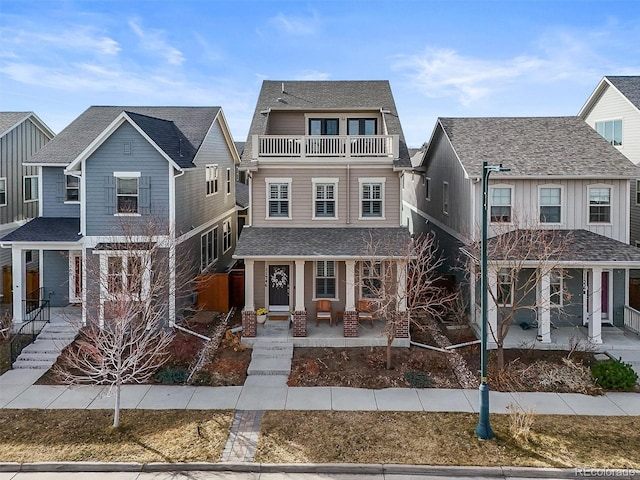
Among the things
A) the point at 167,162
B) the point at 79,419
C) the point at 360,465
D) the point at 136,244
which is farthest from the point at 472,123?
the point at 79,419

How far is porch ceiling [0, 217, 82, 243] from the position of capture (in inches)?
793

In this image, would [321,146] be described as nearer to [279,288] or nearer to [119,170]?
[279,288]

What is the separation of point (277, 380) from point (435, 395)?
15.6ft

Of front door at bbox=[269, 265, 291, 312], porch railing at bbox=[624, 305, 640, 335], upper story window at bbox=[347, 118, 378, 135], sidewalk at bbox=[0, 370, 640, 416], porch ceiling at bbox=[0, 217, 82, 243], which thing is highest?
upper story window at bbox=[347, 118, 378, 135]

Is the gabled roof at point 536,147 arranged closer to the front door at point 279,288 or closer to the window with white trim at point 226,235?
the front door at point 279,288

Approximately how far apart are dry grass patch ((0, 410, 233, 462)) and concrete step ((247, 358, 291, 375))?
2917 mm

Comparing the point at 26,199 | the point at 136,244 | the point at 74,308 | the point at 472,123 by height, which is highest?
the point at 472,123

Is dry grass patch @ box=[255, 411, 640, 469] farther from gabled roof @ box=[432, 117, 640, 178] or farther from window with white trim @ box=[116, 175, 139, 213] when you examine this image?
window with white trim @ box=[116, 175, 139, 213]

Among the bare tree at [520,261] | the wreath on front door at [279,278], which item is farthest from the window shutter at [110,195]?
the bare tree at [520,261]

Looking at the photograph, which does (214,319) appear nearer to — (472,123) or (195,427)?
(195,427)

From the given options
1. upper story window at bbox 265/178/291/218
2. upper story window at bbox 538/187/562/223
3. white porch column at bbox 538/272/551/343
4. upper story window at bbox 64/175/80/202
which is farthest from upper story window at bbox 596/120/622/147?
upper story window at bbox 64/175/80/202

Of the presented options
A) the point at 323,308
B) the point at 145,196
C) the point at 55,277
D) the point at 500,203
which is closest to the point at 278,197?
the point at 323,308

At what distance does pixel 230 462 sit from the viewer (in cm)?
1167

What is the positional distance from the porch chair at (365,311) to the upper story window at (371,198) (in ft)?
11.3
